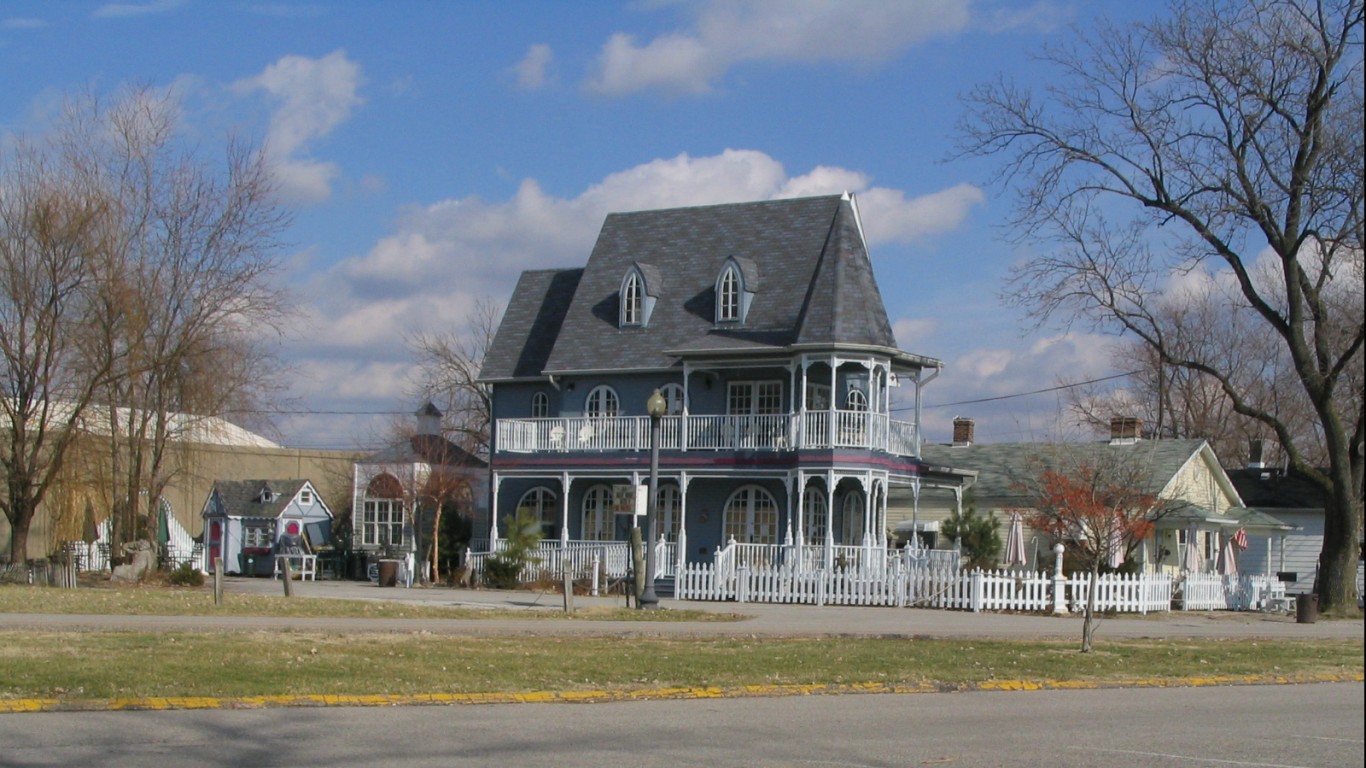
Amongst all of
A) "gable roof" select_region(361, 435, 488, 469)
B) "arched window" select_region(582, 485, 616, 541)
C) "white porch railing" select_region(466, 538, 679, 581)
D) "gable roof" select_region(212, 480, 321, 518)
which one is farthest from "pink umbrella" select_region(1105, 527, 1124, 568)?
"gable roof" select_region(212, 480, 321, 518)

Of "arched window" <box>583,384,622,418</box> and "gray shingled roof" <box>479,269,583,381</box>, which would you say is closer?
"arched window" <box>583,384,622,418</box>

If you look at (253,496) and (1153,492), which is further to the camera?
(253,496)

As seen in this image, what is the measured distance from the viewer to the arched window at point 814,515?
38406 millimetres

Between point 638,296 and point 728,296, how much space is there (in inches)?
112

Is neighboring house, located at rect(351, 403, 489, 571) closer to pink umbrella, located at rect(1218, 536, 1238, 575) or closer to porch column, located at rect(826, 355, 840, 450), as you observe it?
porch column, located at rect(826, 355, 840, 450)

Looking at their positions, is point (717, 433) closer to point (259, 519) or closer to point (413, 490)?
point (413, 490)

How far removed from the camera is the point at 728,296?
1540 inches

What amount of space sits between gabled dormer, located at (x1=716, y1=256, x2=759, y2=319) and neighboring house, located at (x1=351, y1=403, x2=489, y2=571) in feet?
32.0

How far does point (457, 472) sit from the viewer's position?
4478 cm

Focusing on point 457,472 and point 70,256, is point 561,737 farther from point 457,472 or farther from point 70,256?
point 457,472

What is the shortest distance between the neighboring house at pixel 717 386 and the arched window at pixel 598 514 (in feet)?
0.20

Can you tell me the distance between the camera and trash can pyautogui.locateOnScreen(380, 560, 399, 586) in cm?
3975

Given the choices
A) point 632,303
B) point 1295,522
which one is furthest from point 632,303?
point 1295,522

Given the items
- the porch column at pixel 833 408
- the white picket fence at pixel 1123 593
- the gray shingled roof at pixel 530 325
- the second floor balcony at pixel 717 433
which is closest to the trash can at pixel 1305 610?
the white picket fence at pixel 1123 593
